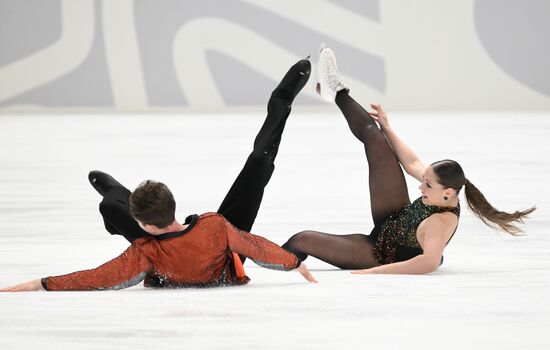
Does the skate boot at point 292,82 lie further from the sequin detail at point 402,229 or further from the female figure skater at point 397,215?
the sequin detail at point 402,229

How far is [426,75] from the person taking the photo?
529 inches

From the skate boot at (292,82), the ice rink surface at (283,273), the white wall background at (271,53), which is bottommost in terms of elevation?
the ice rink surface at (283,273)

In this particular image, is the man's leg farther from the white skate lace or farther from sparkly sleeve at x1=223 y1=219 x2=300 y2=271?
the white skate lace

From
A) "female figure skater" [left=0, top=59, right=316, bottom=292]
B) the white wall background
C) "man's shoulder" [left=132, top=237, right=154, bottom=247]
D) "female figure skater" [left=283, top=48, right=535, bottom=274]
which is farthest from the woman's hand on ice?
the white wall background

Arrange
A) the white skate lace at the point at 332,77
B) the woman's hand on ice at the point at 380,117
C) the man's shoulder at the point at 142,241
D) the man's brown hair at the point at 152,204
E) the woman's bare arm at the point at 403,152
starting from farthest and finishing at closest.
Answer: the white skate lace at the point at 332,77 < the woman's hand on ice at the point at 380,117 < the woman's bare arm at the point at 403,152 < the man's shoulder at the point at 142,241 < the man's brown hair at the point at 152,204

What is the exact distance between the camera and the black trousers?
279cm

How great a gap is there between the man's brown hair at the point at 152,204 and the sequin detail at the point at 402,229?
75 centimetres

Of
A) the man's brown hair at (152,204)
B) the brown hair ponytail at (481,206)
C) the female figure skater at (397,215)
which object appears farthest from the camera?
the brown hair ponytail at (481,206)

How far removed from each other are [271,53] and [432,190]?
10582 millimetres

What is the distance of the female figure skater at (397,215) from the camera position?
2.89 m

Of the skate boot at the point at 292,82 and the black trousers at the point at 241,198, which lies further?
the skate boot at the point at 292,82

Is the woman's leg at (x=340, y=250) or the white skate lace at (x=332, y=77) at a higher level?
the white skate lace at (x=332, y=77)

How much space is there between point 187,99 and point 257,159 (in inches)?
413

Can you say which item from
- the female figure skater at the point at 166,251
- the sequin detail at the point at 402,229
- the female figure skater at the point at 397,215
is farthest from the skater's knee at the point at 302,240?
the female figure skater at the point at 166,251
